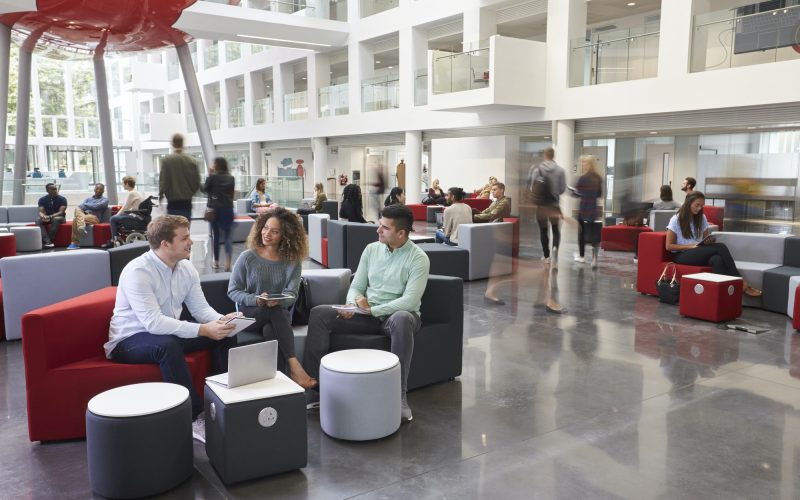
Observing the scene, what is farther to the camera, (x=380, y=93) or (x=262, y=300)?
(x=380, y=93)

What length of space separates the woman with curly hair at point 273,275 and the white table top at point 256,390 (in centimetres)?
71

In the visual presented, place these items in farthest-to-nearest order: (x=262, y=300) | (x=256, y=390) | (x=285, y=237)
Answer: (x=285, y=237), (x=262, y=300), (x=256, y=390)

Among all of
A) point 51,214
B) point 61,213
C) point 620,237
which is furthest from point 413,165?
point 51,214

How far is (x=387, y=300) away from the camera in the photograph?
4.46m

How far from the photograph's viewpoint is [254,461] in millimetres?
3252

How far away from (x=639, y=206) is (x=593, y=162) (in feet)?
18.7

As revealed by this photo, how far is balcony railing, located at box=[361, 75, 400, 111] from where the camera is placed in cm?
2061

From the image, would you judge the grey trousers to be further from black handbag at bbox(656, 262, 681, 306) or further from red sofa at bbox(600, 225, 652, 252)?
red sofa at bbox(600, 225, 652, 252)

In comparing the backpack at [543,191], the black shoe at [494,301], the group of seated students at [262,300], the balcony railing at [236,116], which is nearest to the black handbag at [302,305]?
the group of seated students at [262,300]

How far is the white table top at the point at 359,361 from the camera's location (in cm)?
371

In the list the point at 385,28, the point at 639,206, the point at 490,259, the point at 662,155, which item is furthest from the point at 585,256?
the point at 385,28

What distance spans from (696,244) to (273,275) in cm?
552

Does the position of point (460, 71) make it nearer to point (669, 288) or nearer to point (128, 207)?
point (128, 207)

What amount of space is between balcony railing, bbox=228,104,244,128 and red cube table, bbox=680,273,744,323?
83.2ft
